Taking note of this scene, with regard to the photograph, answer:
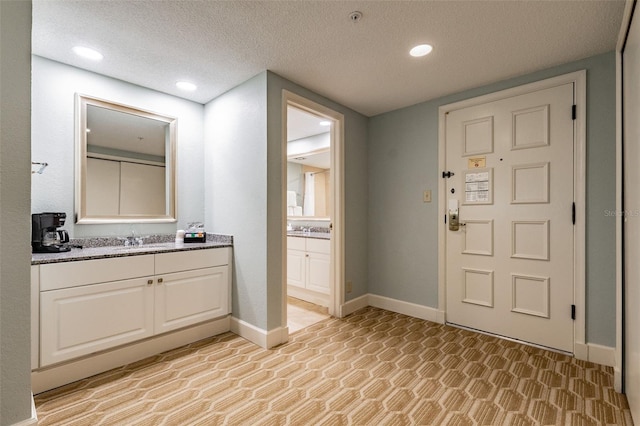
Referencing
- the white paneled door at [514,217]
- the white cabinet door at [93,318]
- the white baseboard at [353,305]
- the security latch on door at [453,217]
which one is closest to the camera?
the white cabinet door at [93,318]

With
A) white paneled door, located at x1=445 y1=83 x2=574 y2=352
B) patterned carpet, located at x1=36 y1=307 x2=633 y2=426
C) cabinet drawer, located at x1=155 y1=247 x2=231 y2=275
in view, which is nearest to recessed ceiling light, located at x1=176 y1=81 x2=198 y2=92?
cabinet drawer, located at x1=155 y1=247 x2=231 y2=275

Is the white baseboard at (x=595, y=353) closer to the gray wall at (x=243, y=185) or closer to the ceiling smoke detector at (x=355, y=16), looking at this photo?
the gray wall at (x=243, y=185)

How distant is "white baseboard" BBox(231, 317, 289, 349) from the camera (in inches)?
99.8

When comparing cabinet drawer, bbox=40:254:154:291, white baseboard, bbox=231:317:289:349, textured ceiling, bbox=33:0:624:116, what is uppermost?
textured ceiling, bbox=33:0:624:116

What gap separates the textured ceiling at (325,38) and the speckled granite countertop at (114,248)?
1416mm

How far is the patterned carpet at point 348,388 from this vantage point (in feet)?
5.53

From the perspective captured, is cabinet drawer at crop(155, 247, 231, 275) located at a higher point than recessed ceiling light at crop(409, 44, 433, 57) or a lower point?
lower

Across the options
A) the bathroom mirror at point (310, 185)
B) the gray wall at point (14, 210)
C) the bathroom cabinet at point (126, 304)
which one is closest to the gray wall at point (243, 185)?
the bathroom cabinet at point (126, 304)

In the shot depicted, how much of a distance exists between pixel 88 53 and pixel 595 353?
433 cm

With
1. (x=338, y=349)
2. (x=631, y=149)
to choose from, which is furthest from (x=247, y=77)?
(x=631, y=149)

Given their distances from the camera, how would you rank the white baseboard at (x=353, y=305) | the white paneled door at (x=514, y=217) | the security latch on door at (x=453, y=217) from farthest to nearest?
1. the white baseboard at (x=353, y=305)
2. the security latch on door at (x=453, y=217)
3. the white paneled door at (x=514, y=217)

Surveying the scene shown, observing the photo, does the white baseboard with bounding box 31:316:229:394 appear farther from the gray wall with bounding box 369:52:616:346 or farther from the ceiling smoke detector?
the ceiling smoke detector

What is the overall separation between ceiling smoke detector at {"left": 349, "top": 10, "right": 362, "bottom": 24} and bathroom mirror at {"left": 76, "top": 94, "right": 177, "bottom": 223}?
79.7 inches

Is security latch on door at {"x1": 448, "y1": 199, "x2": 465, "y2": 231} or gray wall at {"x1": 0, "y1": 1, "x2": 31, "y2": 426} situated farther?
security latch on door at {"x1": 448, "y1": 199, "x2": 465, "y2": 231}
